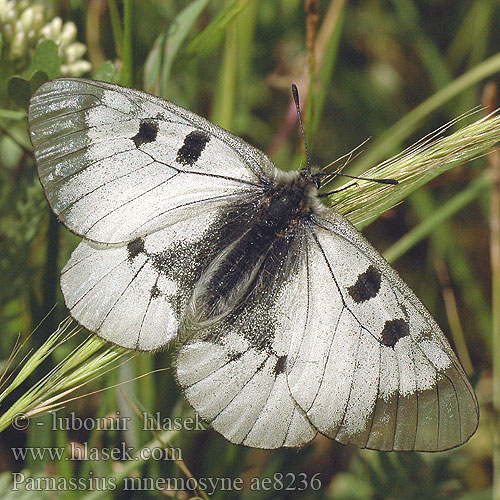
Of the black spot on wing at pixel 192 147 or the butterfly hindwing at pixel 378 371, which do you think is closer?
the butterfly hindwing at pixel 378 371

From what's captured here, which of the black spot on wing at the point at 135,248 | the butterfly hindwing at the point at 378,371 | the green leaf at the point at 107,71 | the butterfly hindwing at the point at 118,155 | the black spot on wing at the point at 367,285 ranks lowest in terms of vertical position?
the butterfly hindwing at the point at 378,371

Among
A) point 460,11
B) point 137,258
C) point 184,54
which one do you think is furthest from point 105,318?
point 460,11

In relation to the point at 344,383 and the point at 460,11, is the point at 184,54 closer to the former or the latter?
the point at 344,383

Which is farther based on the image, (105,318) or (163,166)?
(163,166)

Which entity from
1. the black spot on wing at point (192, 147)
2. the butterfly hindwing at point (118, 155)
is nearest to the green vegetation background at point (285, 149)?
the butterfly hindwing at point (118, 155)

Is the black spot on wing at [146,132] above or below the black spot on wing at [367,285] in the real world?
above

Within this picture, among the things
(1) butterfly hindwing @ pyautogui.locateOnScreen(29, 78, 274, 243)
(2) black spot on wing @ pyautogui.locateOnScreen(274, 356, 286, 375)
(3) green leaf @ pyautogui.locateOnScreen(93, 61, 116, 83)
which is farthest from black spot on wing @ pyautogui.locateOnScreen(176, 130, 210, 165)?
(2) black spot on wing @ pyautogui.locateOnScreen(274, 356, 286, 375)

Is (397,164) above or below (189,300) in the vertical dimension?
above

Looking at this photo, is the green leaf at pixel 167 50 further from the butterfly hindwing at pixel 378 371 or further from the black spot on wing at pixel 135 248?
the butterfly hindwing at pixel 378 371
